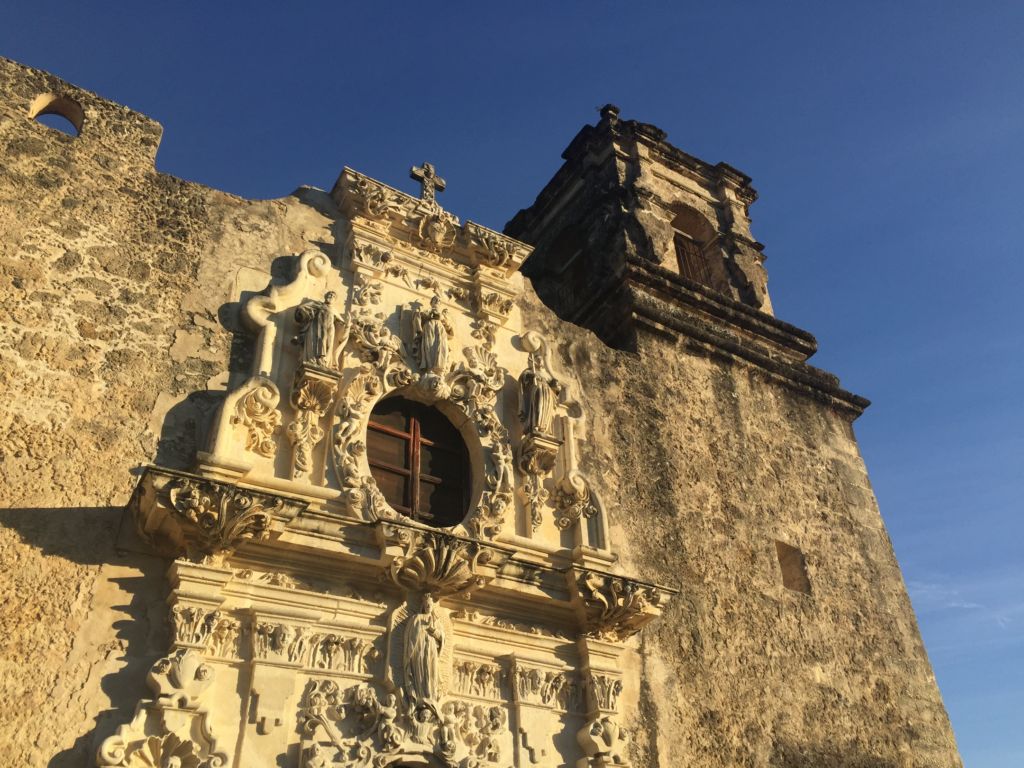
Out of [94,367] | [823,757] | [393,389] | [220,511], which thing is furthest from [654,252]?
[220,511]

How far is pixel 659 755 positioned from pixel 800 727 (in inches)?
54.3

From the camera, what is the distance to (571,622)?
6160 mm

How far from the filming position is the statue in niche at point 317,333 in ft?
19.6

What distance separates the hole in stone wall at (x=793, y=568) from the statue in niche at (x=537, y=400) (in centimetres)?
240

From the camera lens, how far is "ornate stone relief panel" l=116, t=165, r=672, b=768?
4.82 metres

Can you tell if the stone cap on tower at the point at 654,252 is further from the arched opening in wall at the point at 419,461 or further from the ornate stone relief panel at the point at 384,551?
the arched opening in wall at the point at 419,461

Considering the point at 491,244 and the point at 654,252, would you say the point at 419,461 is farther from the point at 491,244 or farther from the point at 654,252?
the point at 654,252

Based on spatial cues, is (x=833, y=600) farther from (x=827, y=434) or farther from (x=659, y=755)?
(x=659, y=755)

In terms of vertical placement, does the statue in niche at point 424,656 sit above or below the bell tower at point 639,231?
below

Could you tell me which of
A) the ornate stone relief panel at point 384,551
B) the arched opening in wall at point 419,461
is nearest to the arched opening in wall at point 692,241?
the ornate stone relief panel at point 384,551

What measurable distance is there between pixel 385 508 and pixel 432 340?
146 cm

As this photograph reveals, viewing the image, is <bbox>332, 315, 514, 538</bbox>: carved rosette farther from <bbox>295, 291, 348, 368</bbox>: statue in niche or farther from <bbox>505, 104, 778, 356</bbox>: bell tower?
<bbox>505, 104, 778, 356</bbox>: bell tower

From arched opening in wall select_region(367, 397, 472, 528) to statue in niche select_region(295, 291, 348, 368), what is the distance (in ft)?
1.93

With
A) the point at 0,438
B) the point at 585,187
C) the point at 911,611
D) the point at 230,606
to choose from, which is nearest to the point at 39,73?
the point at 0,438
